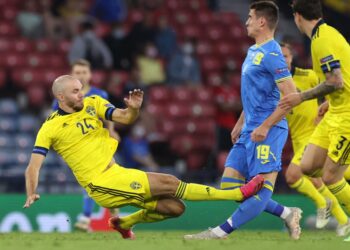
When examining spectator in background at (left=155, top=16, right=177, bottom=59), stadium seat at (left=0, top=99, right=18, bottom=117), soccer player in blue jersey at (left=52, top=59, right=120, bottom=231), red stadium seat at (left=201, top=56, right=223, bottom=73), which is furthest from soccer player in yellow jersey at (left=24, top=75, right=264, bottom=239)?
red stadium seat at (left=201, top=56, right=223, bottom=73)

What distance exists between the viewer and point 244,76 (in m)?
10.1

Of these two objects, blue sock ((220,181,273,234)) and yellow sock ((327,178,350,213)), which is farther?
yellow sock ((327,178,350,213))

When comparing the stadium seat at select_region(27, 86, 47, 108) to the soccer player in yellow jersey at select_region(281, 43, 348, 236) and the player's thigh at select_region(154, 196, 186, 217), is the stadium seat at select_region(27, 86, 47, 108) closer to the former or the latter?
the soccer player in yellow jersey at select_region(281, 43, 348, 236)

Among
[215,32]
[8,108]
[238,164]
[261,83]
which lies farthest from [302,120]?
[215,32]

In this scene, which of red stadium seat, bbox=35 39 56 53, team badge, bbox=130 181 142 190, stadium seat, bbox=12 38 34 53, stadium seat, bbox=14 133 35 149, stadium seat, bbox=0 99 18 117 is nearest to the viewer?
team badge, bbox=130 181 142 190

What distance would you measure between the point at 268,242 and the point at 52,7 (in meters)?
10.6

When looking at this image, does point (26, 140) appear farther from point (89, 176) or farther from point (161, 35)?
point (89, 176)

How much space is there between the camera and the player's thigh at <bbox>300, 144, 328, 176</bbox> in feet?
35.3

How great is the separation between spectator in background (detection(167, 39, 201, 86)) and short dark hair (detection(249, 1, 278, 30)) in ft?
28.5

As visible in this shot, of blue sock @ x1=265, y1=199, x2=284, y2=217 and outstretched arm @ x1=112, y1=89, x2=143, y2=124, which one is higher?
outstretched arm @ x1=112, y1=89, x2=143, y2=124

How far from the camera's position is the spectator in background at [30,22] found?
18375mm

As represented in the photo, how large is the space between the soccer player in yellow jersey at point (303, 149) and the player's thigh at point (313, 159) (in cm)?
163

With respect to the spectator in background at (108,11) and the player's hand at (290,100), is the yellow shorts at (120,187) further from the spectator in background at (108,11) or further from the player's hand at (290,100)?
the spectator in background at (108,11)

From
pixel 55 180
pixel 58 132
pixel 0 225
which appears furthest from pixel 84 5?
pixel 58 132
